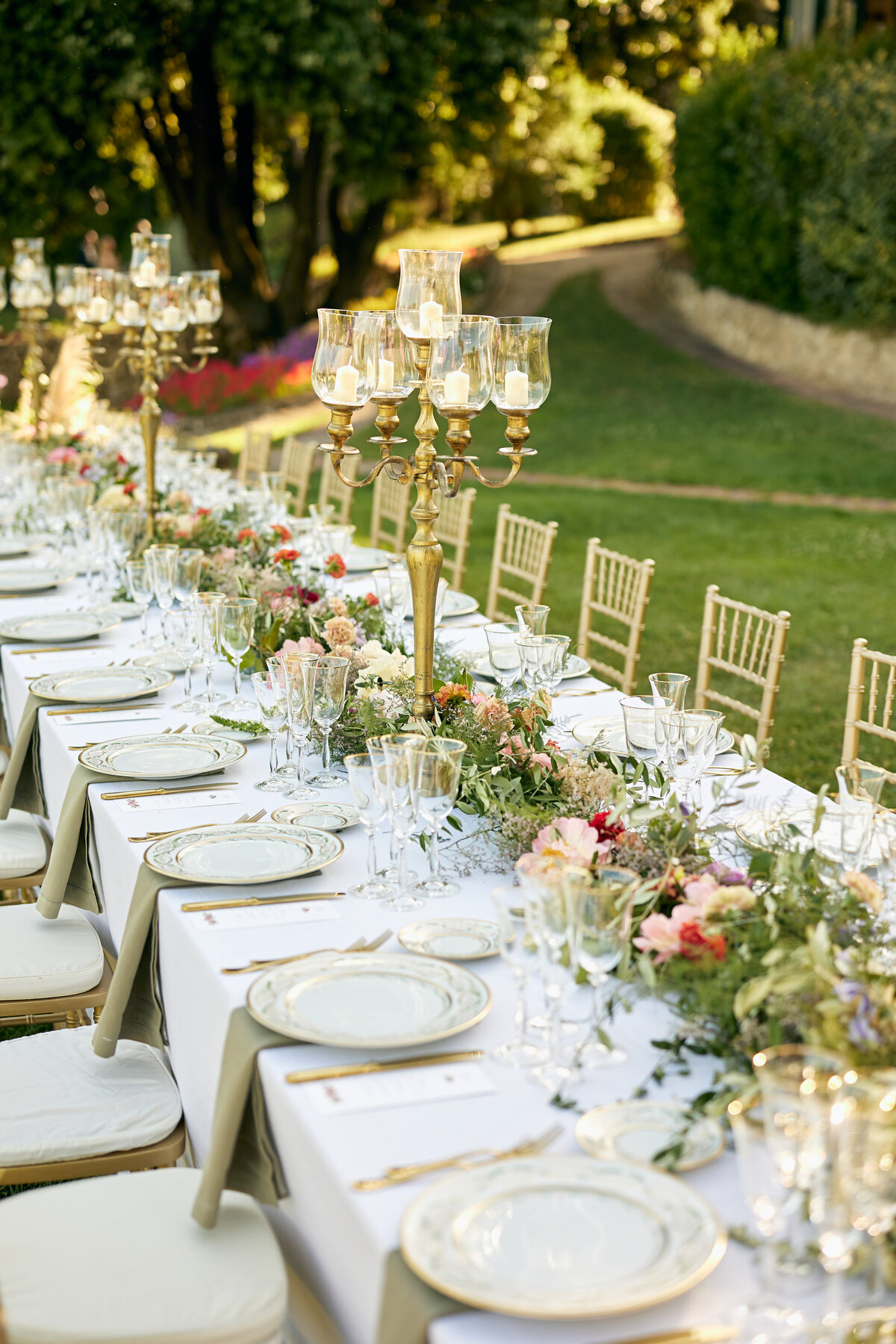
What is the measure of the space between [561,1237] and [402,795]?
86 centimetres

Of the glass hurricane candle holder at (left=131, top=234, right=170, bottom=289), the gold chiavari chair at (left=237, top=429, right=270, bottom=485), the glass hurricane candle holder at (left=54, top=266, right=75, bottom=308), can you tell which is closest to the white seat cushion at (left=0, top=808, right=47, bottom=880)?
the glass hurricane candle holder at (left=131, top=234, right=170, bottom=289)

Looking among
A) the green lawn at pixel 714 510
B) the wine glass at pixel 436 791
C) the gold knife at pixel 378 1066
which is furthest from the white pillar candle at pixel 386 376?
the green lawn at pixel 714 510


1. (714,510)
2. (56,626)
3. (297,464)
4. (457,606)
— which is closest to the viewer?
(56,626)

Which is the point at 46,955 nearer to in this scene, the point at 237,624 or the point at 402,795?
the point at 237,624

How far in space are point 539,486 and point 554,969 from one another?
1070 centimetres

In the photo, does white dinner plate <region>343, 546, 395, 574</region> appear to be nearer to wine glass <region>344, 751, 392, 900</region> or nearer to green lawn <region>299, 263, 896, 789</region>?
green lawn <region>299, 263, 896, 789</region>

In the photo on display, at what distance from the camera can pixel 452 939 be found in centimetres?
210

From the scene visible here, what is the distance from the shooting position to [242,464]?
8.09 metres

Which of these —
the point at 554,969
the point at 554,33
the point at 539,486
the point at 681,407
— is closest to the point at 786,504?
the point at 539,486

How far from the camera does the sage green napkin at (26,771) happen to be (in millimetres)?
3363

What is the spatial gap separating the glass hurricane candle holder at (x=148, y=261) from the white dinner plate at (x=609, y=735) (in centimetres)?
253

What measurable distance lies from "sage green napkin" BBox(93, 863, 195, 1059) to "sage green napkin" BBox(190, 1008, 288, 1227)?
19.7 inches

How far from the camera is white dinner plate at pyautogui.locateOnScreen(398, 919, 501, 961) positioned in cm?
205

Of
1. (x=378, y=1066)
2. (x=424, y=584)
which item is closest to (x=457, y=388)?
(x=424, y=584)
